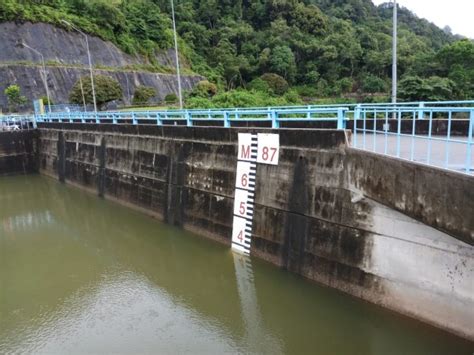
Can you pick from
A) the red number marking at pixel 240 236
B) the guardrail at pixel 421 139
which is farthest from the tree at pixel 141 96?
the red number marking at pixel 240 236

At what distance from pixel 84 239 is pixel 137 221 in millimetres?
2058

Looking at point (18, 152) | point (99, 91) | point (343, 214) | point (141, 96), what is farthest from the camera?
point (141, 96)

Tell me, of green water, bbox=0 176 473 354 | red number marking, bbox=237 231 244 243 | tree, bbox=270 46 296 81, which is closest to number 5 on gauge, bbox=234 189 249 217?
red number marking, bbox=237 231 244 243

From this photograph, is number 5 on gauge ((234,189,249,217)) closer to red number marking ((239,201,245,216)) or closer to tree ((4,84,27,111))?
red number marking ((239,201,245,216))

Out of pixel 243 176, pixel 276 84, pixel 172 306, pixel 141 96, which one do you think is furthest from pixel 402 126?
pixel 276 84

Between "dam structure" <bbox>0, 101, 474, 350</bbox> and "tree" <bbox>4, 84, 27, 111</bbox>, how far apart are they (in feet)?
101

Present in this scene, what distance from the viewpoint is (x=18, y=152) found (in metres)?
28.7

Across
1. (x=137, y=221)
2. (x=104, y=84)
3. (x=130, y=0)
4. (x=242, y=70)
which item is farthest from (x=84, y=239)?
(x=130, y=0)

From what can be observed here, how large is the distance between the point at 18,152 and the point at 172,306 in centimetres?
2406

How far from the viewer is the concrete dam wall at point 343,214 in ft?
23.2

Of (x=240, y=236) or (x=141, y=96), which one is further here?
(x=141, y=96)

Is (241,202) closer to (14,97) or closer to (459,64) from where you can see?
(459,64)

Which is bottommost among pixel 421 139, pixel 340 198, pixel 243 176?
pixel 340 198

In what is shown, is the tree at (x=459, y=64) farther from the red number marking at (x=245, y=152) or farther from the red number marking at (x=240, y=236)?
the red number marking at (x=240, y=236)
